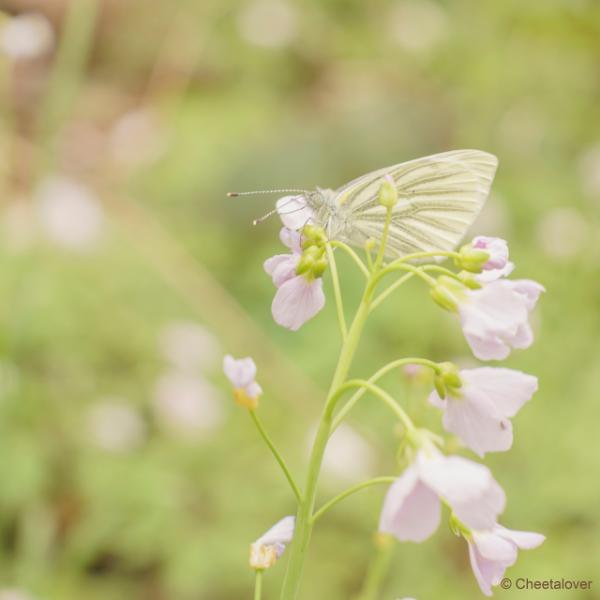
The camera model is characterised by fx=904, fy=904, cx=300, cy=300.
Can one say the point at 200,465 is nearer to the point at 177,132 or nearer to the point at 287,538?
the point at 287,538

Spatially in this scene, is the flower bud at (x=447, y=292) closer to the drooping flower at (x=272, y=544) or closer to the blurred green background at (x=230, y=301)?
the drooping flower at (x=272, y=544)

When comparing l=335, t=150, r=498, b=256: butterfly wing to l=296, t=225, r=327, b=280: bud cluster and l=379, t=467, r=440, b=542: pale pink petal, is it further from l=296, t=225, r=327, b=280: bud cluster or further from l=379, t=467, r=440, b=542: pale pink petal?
l=379, t=467, r=440, b=542: pale pink petal

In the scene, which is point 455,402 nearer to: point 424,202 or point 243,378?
point 243,378

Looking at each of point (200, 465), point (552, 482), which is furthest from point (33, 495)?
point (552, 482)

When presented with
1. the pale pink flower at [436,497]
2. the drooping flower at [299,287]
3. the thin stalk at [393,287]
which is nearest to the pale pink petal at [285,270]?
the drooping flower at [299,287]

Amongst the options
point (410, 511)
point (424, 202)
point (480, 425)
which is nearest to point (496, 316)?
point (480, 425)

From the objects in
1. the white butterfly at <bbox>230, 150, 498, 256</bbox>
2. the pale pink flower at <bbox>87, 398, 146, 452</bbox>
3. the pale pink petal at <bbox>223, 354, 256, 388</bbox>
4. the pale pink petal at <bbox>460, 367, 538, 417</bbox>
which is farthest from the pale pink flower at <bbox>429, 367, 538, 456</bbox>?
the pale pink flower at <bbox>87, 398, 146, 452</bbox>

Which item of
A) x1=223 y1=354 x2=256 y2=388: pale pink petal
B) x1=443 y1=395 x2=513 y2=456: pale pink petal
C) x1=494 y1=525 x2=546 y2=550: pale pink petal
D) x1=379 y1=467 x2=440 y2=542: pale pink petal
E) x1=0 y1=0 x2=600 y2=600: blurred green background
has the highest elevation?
x1=443 y1=395 x2=513 y2=456: pale pink petal
